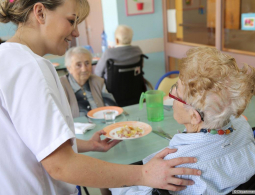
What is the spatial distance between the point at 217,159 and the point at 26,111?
2.26ft

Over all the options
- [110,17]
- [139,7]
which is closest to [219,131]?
[139,7]

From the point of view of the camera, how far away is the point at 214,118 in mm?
A: 1069

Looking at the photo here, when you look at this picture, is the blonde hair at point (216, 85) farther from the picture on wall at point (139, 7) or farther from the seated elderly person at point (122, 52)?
the picture on wall at point (139, 7)

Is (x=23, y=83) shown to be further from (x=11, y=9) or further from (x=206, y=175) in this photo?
(x=206, y=175)

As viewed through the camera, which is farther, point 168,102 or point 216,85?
point 168,102

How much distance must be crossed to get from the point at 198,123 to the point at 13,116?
681 mm

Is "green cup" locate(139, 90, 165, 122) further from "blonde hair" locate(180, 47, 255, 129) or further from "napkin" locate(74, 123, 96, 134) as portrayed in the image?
"blonde hair" locate(180, 47, 255, 129)

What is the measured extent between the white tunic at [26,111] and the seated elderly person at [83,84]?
1.73 meters

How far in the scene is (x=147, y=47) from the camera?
187 inches

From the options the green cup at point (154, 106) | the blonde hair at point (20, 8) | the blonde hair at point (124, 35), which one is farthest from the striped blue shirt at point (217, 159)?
the blonde hair at point (124, 35)

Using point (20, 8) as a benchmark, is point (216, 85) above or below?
below

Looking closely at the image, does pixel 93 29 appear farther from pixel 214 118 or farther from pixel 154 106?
pixel 214 118

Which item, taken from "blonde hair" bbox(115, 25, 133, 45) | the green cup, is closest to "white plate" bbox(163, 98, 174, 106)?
the green cup

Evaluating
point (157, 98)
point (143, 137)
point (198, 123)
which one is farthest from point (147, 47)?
point (198, 123)
